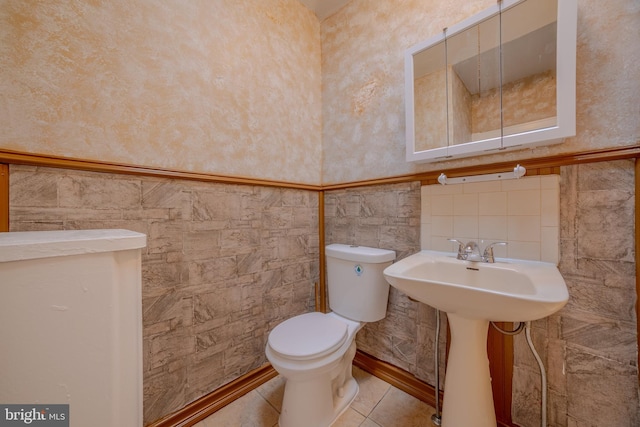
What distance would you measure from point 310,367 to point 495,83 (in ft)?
4.76

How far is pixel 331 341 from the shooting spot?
3.59 ft

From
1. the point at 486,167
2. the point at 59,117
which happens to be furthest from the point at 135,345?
the point at 486,167

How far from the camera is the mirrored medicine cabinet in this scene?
877 mm

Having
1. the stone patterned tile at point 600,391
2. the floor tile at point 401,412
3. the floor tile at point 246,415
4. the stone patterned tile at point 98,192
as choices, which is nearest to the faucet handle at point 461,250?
the stone patterned tile at point 600,391

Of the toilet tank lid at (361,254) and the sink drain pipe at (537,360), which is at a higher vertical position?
the toilet tank lid at (361,254)

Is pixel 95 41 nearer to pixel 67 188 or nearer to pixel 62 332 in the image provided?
pixel 67 188

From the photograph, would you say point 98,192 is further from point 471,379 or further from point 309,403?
point 471,379

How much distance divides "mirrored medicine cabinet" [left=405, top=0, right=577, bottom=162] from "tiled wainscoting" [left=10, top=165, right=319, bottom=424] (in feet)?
3.06

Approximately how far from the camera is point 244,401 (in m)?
1.27

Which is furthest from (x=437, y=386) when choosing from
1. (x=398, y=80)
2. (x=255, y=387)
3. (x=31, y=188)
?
(x=31, y=188)

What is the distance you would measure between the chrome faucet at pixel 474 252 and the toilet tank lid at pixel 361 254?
348mm

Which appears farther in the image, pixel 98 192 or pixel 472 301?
pixel 98 192

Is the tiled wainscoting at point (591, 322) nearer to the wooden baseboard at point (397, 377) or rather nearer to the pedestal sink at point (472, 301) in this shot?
the pedestal sink at point (472, 301)

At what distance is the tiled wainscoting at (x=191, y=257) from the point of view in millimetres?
890
